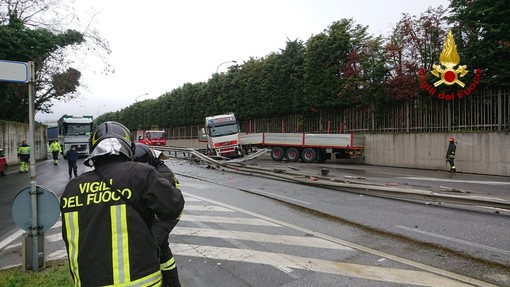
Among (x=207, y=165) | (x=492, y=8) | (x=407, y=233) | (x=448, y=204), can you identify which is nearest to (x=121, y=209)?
(x=407, y=233)

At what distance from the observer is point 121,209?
2033mm

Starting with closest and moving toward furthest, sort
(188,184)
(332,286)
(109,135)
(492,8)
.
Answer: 1. (109,135)
2. (332,286)
3. (188,184)
4. (492,8)

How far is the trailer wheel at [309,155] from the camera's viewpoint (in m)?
21.8

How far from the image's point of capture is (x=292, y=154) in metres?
22.8

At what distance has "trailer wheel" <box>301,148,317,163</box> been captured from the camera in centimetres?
2181

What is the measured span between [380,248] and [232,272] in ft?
7.98

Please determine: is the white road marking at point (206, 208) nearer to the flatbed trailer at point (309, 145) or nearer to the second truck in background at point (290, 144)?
the second truck in background at point (290, 144)

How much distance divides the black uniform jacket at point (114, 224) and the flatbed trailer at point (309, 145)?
64.8 feet

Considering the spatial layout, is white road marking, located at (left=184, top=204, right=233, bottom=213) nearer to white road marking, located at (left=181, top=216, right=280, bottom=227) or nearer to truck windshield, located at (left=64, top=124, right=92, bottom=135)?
white road marking, located at (left=181, top=216, right=280, bottom=227)

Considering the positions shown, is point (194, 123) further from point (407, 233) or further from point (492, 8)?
point (407, 233)

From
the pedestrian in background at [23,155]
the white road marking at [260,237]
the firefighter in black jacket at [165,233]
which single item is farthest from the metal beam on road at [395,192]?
the pedestrian in background at [23,155]

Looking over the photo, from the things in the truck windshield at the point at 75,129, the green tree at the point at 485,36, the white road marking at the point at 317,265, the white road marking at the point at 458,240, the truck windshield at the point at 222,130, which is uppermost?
the green tree at the point at 485,36

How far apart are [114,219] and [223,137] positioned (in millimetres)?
20303

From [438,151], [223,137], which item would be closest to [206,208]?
[223,137]
